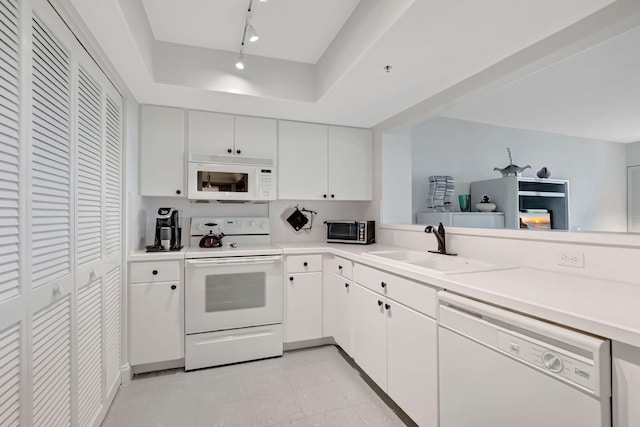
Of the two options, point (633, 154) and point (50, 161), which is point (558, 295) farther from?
point (633, 154)

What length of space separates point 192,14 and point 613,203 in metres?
6.11

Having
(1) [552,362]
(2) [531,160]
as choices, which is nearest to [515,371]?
(1) [552,362]

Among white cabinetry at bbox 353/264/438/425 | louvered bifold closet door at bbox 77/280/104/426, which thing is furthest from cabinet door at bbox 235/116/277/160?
A: louvered bifold closet door at bbox 77/280/104/426

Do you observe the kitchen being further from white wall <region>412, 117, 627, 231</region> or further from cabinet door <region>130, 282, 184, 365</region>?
white wall <region>412, 117, 627, 231</region>

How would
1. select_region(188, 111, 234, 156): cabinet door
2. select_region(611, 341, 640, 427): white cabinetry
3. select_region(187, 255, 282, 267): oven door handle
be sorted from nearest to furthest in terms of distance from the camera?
select_region(611, 341, 640, 427): white cabinetry, select_region(187, 255, 282, 267): oven door handle, select_region(188, 111, 234, 156): cabinet door

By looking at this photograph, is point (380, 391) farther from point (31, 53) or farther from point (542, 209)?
point (542, 209)

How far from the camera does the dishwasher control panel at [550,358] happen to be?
0.85 metres

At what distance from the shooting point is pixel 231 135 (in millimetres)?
2695

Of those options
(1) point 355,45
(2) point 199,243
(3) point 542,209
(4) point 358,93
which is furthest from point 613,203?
(2) point 199,243

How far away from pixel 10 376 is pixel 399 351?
1.68 meters

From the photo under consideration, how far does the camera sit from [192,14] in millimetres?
1835

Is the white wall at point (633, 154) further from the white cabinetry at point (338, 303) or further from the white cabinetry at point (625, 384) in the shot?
the white cabinetry at point (625, 384)

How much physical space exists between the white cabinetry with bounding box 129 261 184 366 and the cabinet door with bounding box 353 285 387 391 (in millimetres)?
1385

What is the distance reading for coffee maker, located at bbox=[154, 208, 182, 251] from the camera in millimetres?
2377
